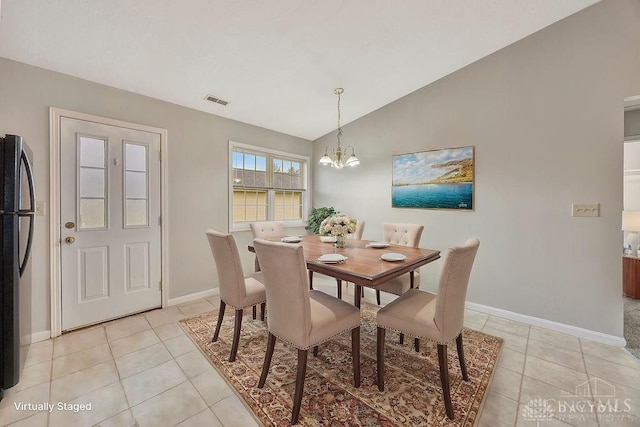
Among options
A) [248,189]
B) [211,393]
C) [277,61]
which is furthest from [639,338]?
[248,189]

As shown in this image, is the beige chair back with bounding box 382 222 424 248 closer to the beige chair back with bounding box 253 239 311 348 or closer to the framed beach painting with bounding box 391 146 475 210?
the framed beach painting with bounding box 391 146 475 210

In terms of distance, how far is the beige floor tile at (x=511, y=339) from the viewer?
236 cm

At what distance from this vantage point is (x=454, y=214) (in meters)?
3.32

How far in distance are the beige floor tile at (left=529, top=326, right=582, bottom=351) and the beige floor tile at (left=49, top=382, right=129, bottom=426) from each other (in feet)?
11.2

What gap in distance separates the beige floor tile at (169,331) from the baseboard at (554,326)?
326 centimetres

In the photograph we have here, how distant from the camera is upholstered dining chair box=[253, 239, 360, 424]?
1.55 m

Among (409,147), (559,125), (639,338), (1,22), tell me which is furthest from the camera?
(409,147)

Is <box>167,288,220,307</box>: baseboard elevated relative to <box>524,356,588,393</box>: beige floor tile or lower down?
elevated

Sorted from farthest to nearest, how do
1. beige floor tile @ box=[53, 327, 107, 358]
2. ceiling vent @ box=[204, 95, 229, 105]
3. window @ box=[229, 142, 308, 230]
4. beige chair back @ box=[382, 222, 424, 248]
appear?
Answer: window @ box=[229, 142, 308, 230]
ceiling vent @ box=[204, 95, 229, 105]
beige chair back @ box=[382, 222, 424, 248]
beige floor tile @ box=[53, 327, 107, 358]

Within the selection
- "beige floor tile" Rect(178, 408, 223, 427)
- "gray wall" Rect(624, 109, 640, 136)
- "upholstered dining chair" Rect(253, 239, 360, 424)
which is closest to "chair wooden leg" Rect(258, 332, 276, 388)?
"upholstered dining chair" Rect(253, 239, 360, 424)

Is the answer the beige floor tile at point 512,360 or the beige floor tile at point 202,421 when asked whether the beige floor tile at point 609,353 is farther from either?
the beige floor tile at point 202,421

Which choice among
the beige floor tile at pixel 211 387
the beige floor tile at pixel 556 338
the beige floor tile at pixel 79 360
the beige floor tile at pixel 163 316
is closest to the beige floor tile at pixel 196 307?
the beige floor tile at pixel 163 316

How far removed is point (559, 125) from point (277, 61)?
114 inches

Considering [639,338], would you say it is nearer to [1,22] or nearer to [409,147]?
[409,147]
